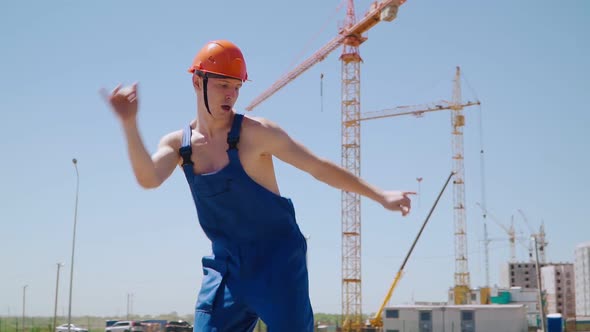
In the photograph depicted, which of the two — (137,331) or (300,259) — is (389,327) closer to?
(137,331)

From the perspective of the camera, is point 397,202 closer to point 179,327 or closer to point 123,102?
point 123,102

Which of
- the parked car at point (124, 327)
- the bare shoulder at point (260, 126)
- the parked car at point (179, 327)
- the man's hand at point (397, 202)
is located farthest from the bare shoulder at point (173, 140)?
the parked car at point (124, 327)

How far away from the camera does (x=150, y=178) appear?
14.9 ft

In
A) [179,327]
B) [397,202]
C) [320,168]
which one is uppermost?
[320,168]

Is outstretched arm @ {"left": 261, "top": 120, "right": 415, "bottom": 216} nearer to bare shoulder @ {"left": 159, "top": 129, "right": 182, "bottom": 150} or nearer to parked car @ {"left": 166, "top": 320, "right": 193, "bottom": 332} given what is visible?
bare shoulder @ {"left": 159, "top": 129, "right": 182, "bottom": 150}

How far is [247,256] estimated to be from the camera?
4680 mm

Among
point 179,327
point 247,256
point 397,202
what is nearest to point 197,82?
point 247,256

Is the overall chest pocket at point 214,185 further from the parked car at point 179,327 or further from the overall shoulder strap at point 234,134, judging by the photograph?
the parked car at point 179,327

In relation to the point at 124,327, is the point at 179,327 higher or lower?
higher

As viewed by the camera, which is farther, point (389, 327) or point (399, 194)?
point (389, 327)

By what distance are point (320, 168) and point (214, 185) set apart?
69cm

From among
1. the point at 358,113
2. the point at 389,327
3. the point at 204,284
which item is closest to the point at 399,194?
the point at 204,284

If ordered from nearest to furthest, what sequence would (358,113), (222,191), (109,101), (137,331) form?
(109,101)
(222,191)
(137,331)
(358,113)

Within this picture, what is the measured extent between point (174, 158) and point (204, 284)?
2.70 feet
